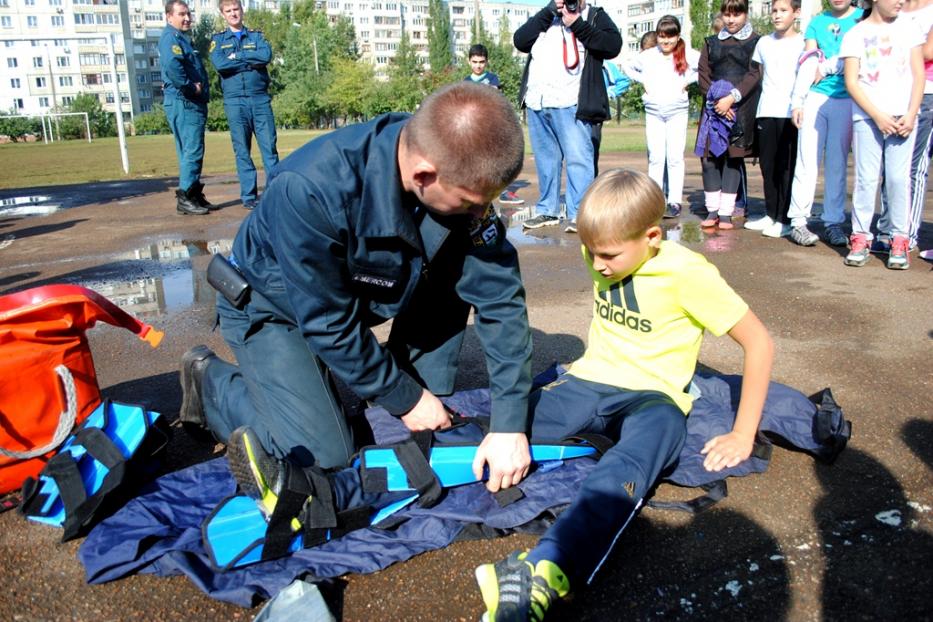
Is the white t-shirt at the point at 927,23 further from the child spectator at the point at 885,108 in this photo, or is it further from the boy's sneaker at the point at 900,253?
the boy's sneaker at the point at 900,253

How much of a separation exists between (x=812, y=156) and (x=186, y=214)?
7.17 meters

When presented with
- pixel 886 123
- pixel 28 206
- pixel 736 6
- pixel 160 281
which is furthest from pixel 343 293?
pixel 28 206

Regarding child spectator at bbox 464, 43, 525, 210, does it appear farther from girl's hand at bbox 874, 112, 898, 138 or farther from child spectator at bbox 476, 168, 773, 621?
child spectator at bbox 476, 168, 773, 621

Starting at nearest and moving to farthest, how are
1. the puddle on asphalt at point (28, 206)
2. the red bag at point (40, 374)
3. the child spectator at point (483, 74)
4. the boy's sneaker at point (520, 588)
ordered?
the boy's sneaker at point (520, 588) < the red bag at point (40, 374) < the child spectator at point (483, 74) < the puddle on asphalt at point (28, 206)

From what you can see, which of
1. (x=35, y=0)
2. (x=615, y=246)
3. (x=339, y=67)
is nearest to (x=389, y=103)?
(x=339, y=67)

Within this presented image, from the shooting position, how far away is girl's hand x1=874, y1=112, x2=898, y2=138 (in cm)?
551

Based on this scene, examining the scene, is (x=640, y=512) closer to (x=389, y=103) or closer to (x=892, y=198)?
(x=892, y=198)

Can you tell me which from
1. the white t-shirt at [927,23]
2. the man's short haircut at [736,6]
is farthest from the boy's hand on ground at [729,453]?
the man's short haircut at [736,6]

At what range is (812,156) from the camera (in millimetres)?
6617

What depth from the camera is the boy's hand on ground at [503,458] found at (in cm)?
255

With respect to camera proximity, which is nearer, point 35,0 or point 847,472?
point 847,472

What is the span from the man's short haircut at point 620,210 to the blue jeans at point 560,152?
4298mm

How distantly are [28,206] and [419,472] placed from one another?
420 inches

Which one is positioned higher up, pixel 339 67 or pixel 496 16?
pixel 496 16
